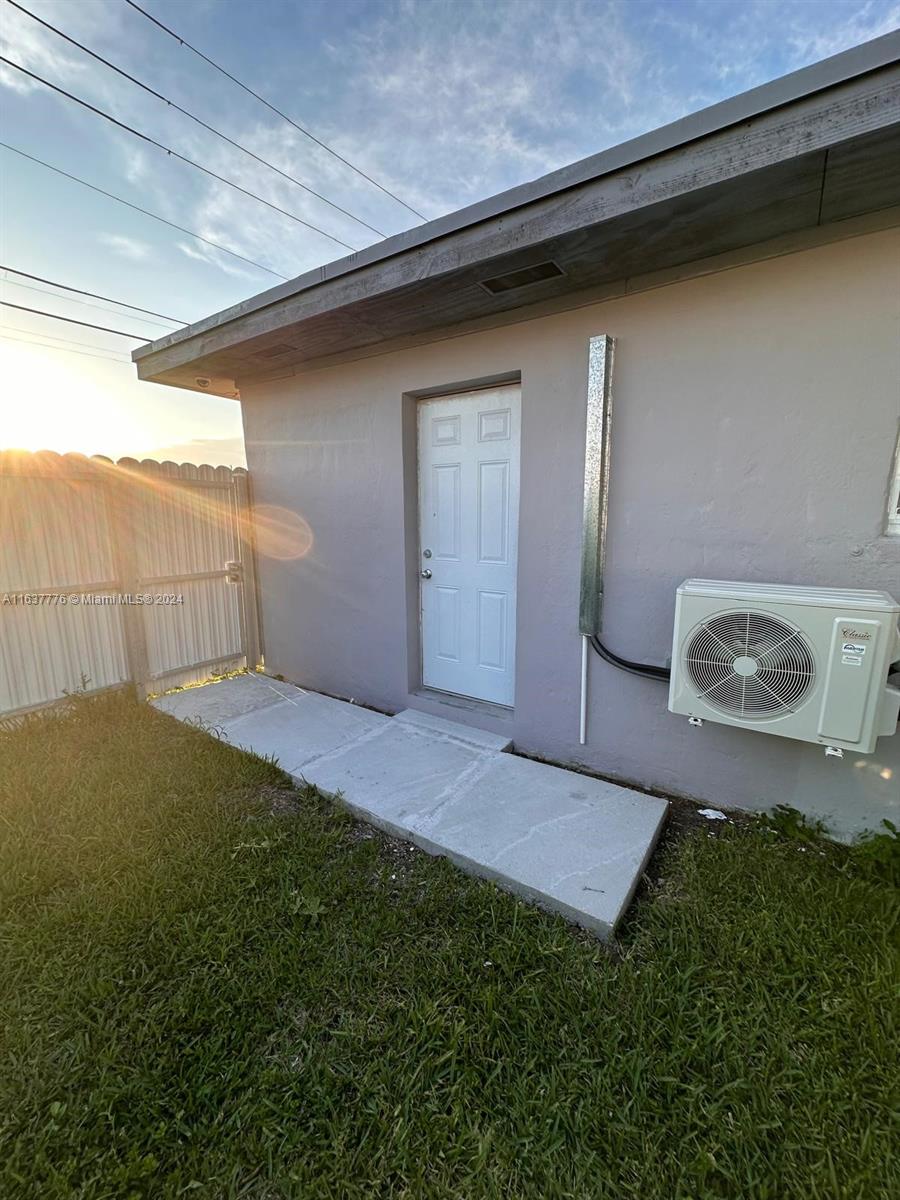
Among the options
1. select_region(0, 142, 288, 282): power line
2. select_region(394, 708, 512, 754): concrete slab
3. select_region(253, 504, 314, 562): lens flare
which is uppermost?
select_region(0, 142, 288, 282): power line

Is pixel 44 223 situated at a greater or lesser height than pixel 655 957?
greater

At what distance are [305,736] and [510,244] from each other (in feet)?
10.0

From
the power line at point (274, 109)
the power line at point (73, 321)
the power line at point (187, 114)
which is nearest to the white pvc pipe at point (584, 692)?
the power line at point (274, 109)

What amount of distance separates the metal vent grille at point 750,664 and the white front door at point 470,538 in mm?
1292

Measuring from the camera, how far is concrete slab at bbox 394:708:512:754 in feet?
10.2

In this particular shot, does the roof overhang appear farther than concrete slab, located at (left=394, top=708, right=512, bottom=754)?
No

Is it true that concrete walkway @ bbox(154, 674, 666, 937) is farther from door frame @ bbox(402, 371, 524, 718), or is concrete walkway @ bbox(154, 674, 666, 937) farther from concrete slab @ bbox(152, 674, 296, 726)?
door frame @ bbox(402, 371, 524, 718)

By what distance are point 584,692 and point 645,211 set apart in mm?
2266

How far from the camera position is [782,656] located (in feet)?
6.49

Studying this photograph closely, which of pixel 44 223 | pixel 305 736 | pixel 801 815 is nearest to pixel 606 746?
pixel 801 815

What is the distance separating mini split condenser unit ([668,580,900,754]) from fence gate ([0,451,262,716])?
3.94 meters

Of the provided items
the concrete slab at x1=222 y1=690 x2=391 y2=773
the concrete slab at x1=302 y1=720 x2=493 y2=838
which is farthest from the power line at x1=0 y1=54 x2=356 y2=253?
the concrete slab at x1=302 y1=720 x2=493 y2=838

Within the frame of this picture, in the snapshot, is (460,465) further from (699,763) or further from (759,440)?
(699,763)

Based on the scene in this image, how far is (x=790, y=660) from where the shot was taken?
196cm
